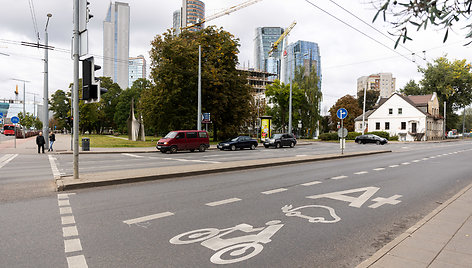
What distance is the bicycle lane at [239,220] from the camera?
12.8ft

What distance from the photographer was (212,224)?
5094 mm

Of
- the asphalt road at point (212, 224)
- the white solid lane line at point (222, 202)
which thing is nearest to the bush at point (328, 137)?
the asphalt road at point (212, 224)

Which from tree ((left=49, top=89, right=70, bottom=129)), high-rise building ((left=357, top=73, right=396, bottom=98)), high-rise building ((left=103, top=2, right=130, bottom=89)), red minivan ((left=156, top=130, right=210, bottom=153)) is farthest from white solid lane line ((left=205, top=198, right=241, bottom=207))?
high-rise building ((left=357, top=73, right=396, bottom=98))

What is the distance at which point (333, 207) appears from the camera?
6.43 metres

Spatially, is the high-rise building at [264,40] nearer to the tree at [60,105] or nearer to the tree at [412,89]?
the tree at [412,89]

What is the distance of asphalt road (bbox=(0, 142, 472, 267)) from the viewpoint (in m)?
3.82

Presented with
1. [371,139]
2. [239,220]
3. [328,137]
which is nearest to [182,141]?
[239,220]

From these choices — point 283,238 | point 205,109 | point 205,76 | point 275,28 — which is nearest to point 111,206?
point 283,238

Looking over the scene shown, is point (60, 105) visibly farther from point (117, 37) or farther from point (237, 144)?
point (117, 37)

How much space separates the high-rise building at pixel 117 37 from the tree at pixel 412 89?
13179 centimetres

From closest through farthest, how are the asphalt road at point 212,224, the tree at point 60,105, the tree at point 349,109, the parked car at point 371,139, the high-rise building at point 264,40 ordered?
1. the asphalt road at point 212,224
2. the parked car at point 371,139
3. the tree at point 349,109
4. the tree at point 60,105
5. the high-rise building at point 264,40

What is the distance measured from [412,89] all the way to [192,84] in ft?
224

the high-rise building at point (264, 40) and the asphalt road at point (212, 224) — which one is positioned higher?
the high-rise building at point (264, 40)

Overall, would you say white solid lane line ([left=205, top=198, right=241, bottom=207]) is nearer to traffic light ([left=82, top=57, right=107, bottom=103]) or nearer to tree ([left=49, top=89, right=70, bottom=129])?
traffic light ([left=82, top=57, right=107, bottom=103])
